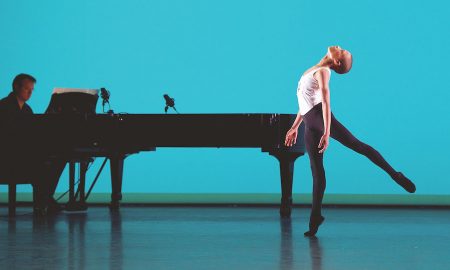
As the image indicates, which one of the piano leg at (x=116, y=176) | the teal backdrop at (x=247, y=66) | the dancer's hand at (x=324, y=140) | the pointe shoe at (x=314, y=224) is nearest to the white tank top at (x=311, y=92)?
the dancer's hand at (x=324, y=140)

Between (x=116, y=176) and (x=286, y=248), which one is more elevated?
(x=116, y=176)

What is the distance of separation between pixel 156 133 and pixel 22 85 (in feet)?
3.80

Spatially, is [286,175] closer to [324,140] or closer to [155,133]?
[155,133]

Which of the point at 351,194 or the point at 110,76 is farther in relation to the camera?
the point at 351,194

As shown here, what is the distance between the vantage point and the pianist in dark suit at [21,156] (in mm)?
6836

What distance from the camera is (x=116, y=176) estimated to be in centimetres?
743

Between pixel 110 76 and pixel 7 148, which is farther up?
pixel 110 76

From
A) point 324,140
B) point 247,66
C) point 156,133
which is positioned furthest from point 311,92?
point 247,66

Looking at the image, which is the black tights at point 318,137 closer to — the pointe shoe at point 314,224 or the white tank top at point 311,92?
the white tank top at point 311,92

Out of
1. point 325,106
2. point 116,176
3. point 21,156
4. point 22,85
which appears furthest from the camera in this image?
point 116,176

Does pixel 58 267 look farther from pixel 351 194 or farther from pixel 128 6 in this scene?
pixel 351 194

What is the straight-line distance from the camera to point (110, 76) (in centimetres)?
1004

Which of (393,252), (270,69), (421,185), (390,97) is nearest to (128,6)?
(270,69)

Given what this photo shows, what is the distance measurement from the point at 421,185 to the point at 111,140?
4.36 meters
